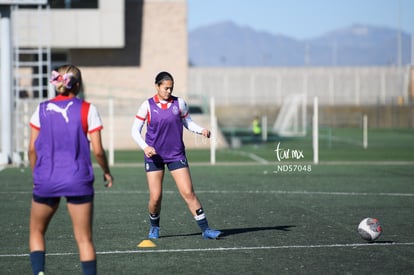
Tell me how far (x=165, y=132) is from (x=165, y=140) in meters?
0.12

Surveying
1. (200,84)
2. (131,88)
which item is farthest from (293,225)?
(200,84)

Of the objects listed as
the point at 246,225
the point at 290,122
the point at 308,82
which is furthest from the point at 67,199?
the point at 308,82

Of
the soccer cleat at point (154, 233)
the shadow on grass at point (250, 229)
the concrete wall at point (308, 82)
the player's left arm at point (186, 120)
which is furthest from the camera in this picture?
the concrete wall at point (308, 82)

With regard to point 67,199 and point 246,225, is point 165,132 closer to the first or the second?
point 246,225

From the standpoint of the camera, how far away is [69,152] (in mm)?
7895

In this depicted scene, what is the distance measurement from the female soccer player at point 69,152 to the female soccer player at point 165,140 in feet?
12.0

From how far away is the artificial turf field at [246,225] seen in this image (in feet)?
33.1

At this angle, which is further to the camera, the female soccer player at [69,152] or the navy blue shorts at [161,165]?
the navy blue shorts at [161,165]

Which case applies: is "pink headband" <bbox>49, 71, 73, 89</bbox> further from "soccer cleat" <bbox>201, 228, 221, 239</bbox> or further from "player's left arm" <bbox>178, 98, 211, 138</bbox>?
"soccer cleat" <bbox>201, 228, 221, 239</bbox>

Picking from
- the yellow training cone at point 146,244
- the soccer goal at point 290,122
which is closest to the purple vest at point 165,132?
the yellow training cone at point 146,244

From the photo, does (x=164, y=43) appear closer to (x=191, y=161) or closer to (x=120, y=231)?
(x=191, y=161)

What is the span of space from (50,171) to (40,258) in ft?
2.92

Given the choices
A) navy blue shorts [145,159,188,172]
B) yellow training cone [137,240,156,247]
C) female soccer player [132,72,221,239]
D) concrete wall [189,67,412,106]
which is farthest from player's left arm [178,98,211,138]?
concrete wall [189,67,412,106]

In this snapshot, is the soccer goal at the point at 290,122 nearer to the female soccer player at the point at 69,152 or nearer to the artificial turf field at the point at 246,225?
the artificial turf field at the point at 246,225
